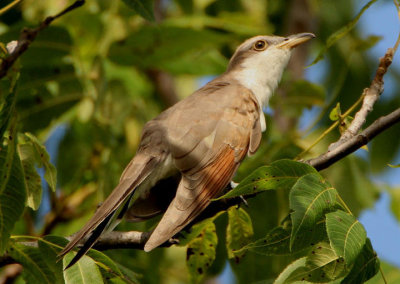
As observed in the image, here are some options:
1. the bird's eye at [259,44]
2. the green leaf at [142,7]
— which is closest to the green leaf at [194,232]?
the green leaf at [142,7]

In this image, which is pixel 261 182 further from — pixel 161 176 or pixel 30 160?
pixel 161 176

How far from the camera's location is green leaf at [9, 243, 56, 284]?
2.58 metres

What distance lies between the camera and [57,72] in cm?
457

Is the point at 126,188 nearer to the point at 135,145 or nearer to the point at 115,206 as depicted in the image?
the point at 115,206

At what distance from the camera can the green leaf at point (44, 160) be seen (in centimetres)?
277

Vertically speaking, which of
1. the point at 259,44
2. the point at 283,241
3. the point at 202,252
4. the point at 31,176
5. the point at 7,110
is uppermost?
the point at 7,110

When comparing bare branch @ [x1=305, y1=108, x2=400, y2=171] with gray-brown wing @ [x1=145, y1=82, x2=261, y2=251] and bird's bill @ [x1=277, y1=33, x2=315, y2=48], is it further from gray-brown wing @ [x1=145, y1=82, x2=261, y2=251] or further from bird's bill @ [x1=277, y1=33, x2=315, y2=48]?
bird's bill @ [x1=277, y1=33, x2=315, y2=48]

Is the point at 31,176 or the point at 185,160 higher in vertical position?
the point at 31,176

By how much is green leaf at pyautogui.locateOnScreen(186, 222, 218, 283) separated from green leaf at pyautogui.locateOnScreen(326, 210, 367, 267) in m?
0.91

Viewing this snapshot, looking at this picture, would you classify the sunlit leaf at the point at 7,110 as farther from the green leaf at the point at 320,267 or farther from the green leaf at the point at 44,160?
the green leaf at the point at 320,267

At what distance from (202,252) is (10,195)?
3.37 ft

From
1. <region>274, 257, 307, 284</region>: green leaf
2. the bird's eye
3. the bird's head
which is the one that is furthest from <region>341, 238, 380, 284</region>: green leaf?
the bird's eye

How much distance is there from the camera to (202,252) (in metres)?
3.05

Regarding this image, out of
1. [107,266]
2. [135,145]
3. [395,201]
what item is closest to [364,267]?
[107,266]
